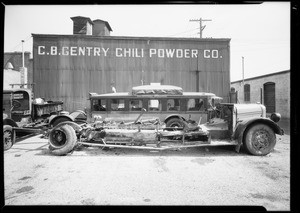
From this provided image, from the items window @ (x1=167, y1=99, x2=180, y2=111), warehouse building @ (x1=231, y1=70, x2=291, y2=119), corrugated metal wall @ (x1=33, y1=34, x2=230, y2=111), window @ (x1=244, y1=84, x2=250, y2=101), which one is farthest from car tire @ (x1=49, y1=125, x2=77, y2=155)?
window @ (x1=244, y1=84, x2=250, y2=101)

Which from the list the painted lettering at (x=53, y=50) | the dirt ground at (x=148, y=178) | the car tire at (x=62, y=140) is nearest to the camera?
the dirt ground at (x=148, y=178)

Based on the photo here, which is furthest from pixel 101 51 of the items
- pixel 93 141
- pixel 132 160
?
pixel 132 160

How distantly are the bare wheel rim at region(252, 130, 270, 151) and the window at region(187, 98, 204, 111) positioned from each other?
4.07 meters

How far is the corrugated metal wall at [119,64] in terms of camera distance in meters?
14.7

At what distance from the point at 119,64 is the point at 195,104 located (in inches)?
327

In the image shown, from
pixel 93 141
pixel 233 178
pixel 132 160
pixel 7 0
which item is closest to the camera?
pixel 7 0

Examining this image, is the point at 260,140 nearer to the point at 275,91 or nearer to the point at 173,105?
the point at 173,105

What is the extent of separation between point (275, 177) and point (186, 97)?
5814 millimetres

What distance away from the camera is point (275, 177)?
4.36 metres

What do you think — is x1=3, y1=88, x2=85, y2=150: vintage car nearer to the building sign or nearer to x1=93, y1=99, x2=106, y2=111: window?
x1=93, y1=99, x2=106, y2=111: window

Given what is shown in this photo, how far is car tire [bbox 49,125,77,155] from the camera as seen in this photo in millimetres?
5910

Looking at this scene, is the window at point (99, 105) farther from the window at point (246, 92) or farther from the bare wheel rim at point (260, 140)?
the window at point (246, 92)

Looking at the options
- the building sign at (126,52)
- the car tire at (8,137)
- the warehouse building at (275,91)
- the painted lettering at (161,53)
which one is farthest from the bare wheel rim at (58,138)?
the warehouse building at (275,91)
